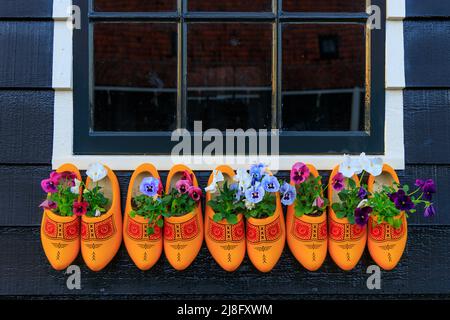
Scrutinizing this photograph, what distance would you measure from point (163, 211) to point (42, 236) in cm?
37

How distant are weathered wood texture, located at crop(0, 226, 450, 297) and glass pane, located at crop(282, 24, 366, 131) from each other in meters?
2.99

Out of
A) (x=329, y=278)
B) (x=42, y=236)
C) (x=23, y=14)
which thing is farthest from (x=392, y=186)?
(x=23, y=14)

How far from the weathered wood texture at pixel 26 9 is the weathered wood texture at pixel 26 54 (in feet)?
0.07

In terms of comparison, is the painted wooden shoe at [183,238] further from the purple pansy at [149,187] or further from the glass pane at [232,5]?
Answer: the glass pane at [232,5]

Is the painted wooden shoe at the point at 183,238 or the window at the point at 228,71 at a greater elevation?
the window at the point at 228,71

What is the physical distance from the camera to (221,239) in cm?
189

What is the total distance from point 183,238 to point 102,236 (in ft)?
0.79

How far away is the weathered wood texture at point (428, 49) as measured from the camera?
2.01 metres

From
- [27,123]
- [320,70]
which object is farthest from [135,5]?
[27,123]

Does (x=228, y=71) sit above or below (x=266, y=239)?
above

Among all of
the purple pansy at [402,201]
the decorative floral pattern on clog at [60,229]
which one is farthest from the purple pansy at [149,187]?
the purple pansy at [402,201]

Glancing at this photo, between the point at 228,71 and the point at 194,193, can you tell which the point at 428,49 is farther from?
the point at 228,71

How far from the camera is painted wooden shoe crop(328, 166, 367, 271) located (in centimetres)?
189

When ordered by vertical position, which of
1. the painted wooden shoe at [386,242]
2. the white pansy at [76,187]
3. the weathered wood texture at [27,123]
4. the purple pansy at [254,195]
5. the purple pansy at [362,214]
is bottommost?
the painted wooden shoe at [386,242]
